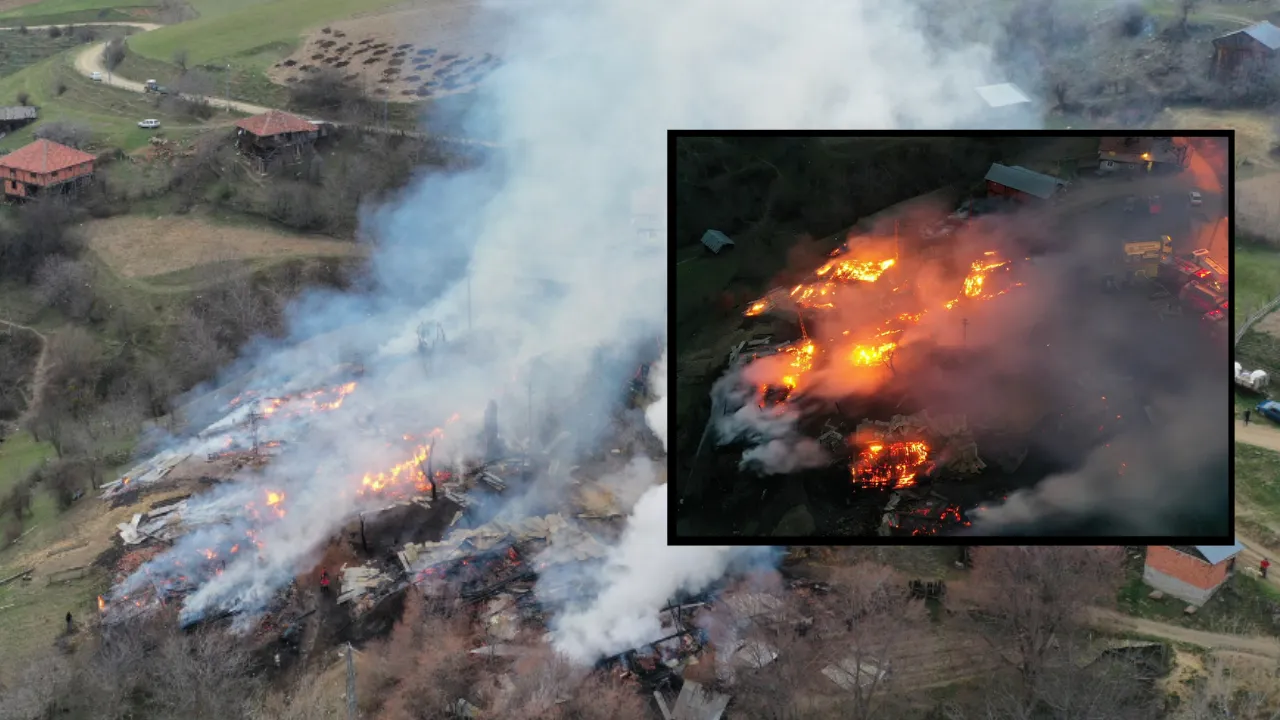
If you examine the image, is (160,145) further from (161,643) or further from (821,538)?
(821,538)

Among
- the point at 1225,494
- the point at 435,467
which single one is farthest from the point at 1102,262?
the point at 435,467

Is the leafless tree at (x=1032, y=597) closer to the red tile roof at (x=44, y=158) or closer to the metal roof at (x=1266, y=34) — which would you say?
the metal roof at (x=1266, y=34)

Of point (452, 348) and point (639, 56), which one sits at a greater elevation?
point (639, 56)

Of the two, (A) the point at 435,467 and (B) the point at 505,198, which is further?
(B) the point at 505,198

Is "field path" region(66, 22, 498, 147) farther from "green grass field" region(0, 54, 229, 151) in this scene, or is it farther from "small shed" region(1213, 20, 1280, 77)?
"small shed" region(1213, 20, 1280, 77)

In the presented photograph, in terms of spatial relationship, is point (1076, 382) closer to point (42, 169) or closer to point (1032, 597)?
point (1032, 597)

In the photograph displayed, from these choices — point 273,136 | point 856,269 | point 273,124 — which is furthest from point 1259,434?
point 273,124

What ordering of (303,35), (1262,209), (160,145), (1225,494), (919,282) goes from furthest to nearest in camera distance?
(303,35)
(160,145)
(1262,209)
(919,282)
(1225,494)
